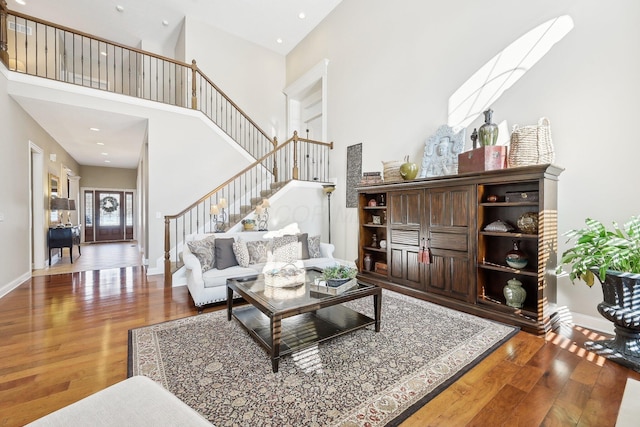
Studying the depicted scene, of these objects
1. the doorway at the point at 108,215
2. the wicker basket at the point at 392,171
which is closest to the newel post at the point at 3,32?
the wicker basket at the point at 392,171

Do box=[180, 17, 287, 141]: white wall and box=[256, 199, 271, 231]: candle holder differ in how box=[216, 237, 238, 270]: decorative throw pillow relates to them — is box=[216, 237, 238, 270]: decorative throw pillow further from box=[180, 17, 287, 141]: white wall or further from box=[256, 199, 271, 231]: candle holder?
box=[180, 17, 287, 141]: white wall

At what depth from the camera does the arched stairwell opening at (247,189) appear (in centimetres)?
561

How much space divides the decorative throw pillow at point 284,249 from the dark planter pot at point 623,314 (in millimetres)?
3417

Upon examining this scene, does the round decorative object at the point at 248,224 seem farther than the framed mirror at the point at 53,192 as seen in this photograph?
No

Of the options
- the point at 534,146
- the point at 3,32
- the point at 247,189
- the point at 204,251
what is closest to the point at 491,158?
the point at 534,146

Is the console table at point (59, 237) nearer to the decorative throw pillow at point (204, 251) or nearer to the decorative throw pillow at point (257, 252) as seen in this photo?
the decorative throw pillow at point (204, 251)

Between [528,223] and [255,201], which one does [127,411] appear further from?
[255,201]

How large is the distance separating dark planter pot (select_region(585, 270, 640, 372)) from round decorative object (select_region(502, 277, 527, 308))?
0.64 m

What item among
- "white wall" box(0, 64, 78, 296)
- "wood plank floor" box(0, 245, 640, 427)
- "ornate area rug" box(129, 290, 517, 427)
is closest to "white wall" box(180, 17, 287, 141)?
"white wall" box(0, 64, 78, 296)

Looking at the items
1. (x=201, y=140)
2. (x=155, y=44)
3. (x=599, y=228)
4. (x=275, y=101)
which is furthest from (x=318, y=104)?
(x=599, y=228)

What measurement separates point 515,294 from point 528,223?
0.77 metres

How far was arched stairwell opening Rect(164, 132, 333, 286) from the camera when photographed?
5.61 metres

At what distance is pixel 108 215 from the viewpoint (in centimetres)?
1131

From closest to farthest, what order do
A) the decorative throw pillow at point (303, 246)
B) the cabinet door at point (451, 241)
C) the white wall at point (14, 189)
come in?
the cabinet door at point (451, 241) → the white wall at point (14, 189) → the decorative throw pillow at point (303, 246)
